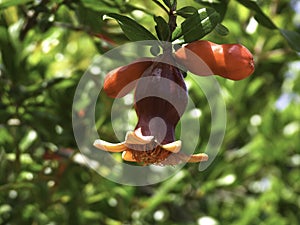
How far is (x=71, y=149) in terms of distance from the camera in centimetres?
144

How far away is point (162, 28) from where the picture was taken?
2.74ft

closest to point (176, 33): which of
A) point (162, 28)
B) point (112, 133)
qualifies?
point (162, 28)

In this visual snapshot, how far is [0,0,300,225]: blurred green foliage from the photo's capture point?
4.23 feet

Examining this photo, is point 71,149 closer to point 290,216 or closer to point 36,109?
point 36,109

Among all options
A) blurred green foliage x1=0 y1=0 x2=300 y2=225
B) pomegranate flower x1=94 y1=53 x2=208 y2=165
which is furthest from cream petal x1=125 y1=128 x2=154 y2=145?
blurred green foliage x1=0 y1=0 x2=300 y2=225

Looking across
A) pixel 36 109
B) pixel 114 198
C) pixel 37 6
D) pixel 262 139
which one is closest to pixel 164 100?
pixel 37 6

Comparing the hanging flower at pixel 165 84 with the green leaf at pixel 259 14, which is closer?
the hanging flower at pixel 165 84

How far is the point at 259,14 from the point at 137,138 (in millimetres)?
365

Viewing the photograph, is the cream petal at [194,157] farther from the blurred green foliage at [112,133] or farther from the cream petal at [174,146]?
the blurred green foliage at [112,133]

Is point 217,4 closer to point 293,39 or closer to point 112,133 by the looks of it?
point 293,39

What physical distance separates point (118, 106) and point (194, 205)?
0.46m

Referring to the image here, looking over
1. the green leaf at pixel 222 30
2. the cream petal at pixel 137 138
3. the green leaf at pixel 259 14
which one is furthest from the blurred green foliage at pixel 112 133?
the cream petal at pixel 137 138

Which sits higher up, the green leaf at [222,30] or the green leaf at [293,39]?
the green leaf at [222,30]

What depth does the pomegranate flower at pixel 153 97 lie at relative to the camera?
85 centimetres
